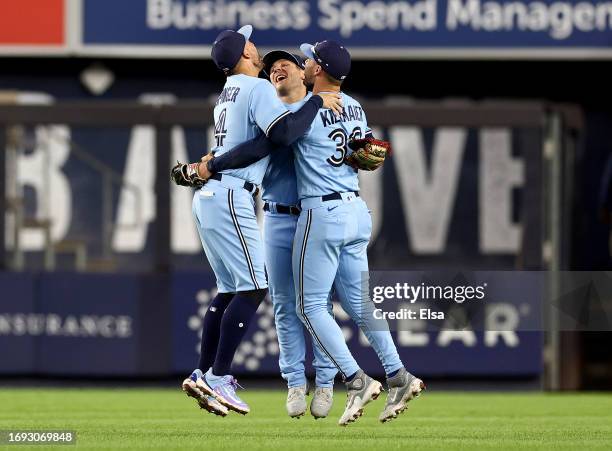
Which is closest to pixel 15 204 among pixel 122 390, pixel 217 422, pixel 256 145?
pixel 122 390

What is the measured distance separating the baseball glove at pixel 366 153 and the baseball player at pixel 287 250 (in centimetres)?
36

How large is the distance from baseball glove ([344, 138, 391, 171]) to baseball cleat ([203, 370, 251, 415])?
4.19 feet

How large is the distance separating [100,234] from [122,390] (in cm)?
136

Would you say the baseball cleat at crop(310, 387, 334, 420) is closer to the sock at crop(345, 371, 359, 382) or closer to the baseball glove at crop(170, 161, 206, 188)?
the sock at crop(345, 371, 359, 382)

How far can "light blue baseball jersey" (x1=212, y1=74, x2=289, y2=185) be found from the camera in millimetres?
8031

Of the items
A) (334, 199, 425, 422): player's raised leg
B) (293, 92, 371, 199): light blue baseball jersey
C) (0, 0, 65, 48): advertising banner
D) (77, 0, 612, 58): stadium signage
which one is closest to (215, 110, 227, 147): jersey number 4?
(293, 92, 371, 199): light blue baseball jersey

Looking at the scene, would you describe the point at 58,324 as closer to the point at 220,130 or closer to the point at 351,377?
the point at 220,130

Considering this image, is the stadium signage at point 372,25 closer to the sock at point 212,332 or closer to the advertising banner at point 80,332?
the advertising banner at point 80,332

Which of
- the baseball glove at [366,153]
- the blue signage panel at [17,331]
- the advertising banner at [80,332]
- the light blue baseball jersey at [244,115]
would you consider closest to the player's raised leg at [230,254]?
A: the light blue baseball jersey at [244,115]

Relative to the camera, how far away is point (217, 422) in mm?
9047

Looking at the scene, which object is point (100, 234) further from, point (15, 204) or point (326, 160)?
point (326, 160)

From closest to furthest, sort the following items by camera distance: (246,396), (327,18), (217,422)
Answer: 1. (217,422)
2. (246,396)
3. (327,18)

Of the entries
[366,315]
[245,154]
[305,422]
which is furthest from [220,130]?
[305,422]

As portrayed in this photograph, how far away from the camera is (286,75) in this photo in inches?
333
